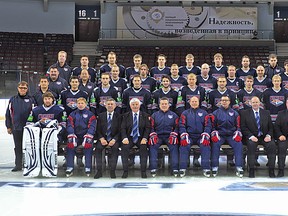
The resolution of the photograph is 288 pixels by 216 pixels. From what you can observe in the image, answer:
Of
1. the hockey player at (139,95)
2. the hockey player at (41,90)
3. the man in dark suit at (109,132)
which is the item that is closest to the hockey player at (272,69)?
the hockey player at (139,95)

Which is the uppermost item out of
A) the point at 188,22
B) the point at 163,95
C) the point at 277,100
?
the point at 188,22

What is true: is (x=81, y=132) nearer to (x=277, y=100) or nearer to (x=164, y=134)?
(x=164, y=134)

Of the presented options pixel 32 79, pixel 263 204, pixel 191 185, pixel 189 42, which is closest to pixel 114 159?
pixel 191 185

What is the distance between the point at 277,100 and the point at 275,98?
0.16 ft

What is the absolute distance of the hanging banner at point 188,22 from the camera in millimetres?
24031

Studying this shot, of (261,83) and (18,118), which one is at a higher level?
(261,83)

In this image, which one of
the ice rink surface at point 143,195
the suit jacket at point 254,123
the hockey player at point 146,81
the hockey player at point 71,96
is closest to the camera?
the ice rink surface at point 143,195

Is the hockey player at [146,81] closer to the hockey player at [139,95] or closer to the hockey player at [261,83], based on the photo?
the hockey player at [139,95]

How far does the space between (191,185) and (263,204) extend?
144cm

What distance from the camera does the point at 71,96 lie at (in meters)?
7.71

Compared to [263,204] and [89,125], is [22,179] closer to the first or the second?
[89,125]

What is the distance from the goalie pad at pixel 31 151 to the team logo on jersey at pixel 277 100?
4.06 meters

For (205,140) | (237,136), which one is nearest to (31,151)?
(205,140)

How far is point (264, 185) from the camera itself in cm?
632
